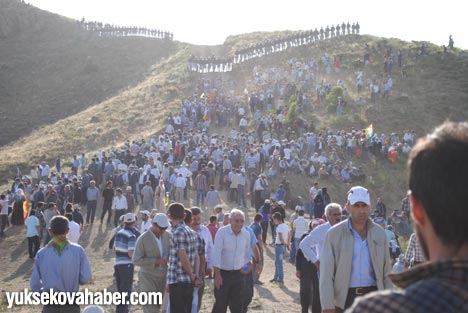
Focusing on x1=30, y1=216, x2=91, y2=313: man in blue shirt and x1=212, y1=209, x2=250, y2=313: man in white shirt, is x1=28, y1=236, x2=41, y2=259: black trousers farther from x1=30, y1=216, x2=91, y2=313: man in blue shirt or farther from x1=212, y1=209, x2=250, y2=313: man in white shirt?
x1=30, y1=216, x2=91, y2=313: man in blue shirt

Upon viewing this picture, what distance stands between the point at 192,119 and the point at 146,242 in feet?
82.8

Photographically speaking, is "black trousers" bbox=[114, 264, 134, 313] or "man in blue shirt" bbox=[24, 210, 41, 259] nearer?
"black trousers" bbox=[114, 264, 134, 313]

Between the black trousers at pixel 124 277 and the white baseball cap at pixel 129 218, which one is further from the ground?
the white baseball cap at pixel 129 218

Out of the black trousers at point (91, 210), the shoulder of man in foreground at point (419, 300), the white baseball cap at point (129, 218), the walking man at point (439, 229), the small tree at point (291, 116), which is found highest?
the small tree at point (291, 116)

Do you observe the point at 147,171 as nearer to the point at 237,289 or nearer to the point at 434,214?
the point at 237,289

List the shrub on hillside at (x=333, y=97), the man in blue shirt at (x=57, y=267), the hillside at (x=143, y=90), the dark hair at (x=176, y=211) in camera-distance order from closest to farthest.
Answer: the man in blue shirt at (x=57, y=267), the dark hair at (x=176, y=211), the hillside at (x=143, y=90), the shrub on hillside at (x=333, y=97)

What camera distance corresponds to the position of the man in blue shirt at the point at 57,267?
6.32 metres

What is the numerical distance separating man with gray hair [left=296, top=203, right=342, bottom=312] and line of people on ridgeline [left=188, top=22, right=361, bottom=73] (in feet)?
135

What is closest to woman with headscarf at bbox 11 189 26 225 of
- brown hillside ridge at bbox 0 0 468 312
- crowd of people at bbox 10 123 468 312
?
brown hillside ridge at bbox 0 0 468 312

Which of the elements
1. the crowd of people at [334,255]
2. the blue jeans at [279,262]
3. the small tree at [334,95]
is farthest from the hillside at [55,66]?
the crowd of people at [334,255]

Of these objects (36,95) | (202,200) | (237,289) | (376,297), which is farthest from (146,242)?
(36,95)

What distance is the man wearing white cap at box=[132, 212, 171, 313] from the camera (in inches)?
311

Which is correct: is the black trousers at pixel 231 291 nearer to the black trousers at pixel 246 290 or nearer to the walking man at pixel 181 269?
the black trousers at pixel 246 290

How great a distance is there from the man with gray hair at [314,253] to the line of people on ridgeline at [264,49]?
4103 centimetres
